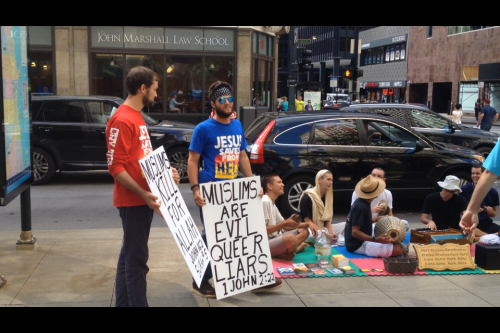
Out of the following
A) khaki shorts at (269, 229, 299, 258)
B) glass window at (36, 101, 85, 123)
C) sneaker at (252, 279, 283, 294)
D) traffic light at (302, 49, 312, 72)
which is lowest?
sneaker at (252, 279, 283, 294)

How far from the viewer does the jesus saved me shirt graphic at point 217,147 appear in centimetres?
489

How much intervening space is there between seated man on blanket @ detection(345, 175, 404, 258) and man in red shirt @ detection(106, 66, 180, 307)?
120 inches

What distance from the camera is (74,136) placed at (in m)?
11.8

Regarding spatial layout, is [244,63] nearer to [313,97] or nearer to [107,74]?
[107,74]

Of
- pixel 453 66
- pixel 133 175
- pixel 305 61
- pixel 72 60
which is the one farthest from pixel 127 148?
pixel 453 66

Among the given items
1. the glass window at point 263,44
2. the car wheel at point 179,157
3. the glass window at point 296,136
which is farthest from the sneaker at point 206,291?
the glass window at point 263,44

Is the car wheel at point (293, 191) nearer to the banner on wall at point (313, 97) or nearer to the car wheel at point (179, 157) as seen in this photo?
the car wheel at point (179, 157)

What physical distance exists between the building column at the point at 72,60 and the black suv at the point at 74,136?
866cm

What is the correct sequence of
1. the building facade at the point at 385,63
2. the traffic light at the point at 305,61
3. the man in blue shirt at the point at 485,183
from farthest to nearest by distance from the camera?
the building facade at the point at 385,63 → the traffic light at the point at 305,61 → the man in blue shirt at the point at 485,183

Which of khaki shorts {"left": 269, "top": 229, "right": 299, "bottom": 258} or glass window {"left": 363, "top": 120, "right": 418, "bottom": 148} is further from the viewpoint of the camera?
Result: glass window {"left": 363, "top": 120, "right": 418, "bottom": 148}

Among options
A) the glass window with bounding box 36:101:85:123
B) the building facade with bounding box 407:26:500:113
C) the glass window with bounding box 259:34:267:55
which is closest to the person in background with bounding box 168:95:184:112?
the glass window with bounding box 259:34:267:55

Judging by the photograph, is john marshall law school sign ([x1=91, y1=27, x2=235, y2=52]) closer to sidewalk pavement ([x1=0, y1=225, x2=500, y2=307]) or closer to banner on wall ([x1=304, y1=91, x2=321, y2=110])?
banner on wall ([x1=304, y1=91, x2=321, y2=110])

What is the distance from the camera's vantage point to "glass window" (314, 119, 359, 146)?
8938 mm

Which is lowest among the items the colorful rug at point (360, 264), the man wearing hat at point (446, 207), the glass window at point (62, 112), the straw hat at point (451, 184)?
the colorful rug at point (360, 264)
